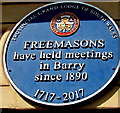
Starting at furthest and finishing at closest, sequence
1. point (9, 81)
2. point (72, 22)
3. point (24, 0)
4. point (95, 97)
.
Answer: point (24, 0) → point (72, 22) → point (9, 81) → point (95, 97)

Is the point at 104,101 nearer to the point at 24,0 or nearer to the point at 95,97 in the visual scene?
the point at 95,97

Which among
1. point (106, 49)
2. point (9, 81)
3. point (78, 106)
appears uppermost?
point (106, 49)

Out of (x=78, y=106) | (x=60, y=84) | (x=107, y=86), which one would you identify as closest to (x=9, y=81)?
(x=60, y=84)

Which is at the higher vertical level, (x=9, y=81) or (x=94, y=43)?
(x=94, y=43)

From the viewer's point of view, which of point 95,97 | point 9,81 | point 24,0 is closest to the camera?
point 95,97

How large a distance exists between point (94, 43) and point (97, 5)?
0.65m

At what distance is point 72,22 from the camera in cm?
488

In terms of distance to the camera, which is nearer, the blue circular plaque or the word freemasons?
the blue circular plaque

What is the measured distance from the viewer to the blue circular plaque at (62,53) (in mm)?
4359

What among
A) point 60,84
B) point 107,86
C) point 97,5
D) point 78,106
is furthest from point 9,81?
point 97,5

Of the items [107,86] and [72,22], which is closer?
[107,86]

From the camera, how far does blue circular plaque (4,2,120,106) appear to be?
14.3 feet

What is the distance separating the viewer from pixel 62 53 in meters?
4.66

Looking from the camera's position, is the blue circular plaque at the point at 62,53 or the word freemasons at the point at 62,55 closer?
the blue circular plaque at the point at 62,53
